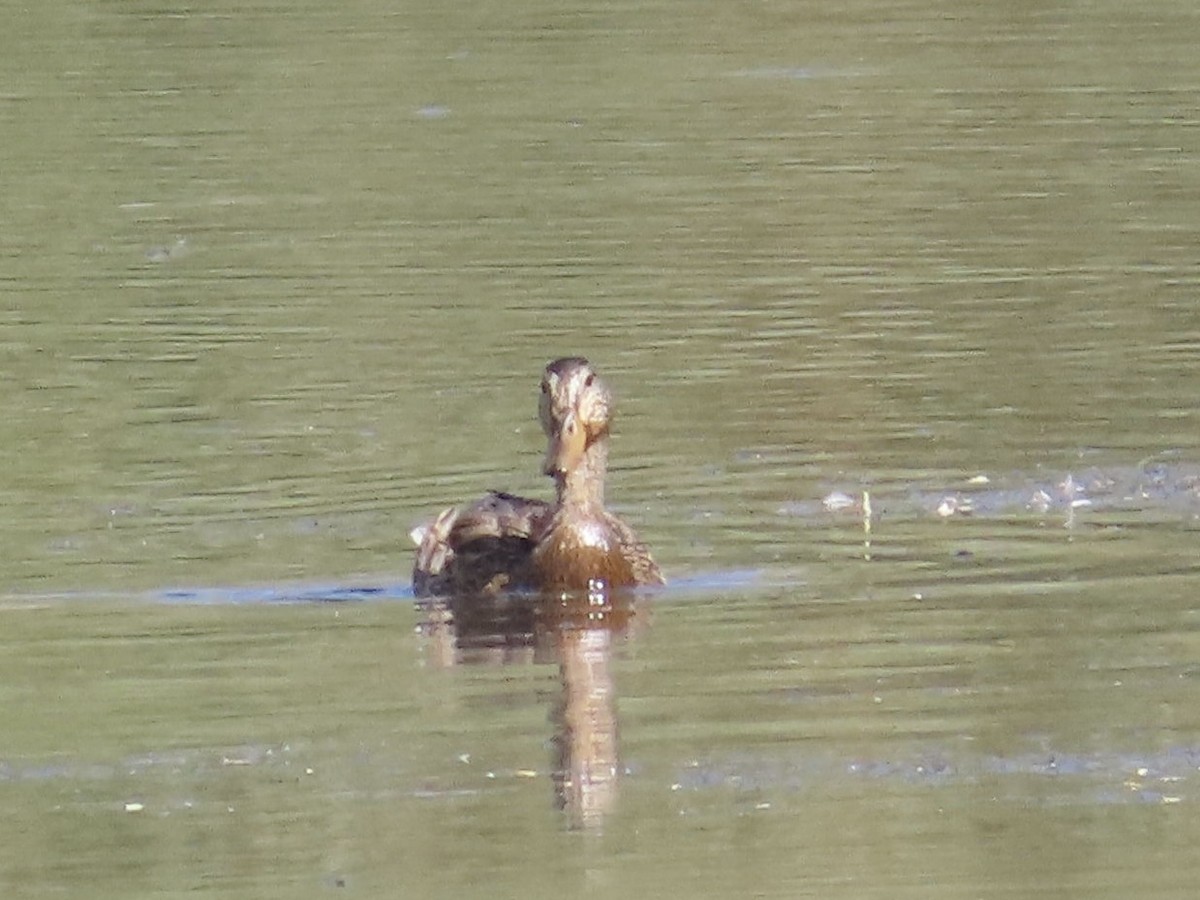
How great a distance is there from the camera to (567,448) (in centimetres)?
1199

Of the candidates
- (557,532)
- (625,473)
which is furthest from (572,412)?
(625,473)

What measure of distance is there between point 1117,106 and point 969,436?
10753 mm

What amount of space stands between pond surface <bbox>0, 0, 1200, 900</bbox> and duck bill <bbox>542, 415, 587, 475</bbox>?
1.49 ft

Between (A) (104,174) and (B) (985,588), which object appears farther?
(A) (104,174)

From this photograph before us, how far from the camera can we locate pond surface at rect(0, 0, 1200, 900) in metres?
8.50

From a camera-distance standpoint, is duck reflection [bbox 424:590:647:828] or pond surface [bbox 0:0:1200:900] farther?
duck reflection [bbox 424:590:647:828]

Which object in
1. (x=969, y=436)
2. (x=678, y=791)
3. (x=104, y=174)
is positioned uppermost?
(x=104, y=174)

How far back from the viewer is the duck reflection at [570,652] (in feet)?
29.0

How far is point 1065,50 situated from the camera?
2777cm

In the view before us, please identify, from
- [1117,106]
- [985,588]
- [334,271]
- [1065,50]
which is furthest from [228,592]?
[1065,50]

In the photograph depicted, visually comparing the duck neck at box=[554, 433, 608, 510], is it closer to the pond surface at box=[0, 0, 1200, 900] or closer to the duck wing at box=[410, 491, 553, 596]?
the duck wing at box=[410, 491, 553, 596]

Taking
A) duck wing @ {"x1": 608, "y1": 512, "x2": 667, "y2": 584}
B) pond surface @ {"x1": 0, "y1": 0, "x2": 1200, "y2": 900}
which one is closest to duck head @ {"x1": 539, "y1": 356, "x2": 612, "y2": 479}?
duck wing @ {"x1": 608, "y1": 512, "x2": 667, "y2": 584}

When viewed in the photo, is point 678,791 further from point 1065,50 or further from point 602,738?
point 1065,50

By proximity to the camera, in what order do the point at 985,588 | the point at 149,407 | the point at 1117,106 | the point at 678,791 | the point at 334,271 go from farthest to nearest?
the point at 1117,106 < the point at 334,271 < the point at 149,407 < the point at 985,588 < the point at 678,791
